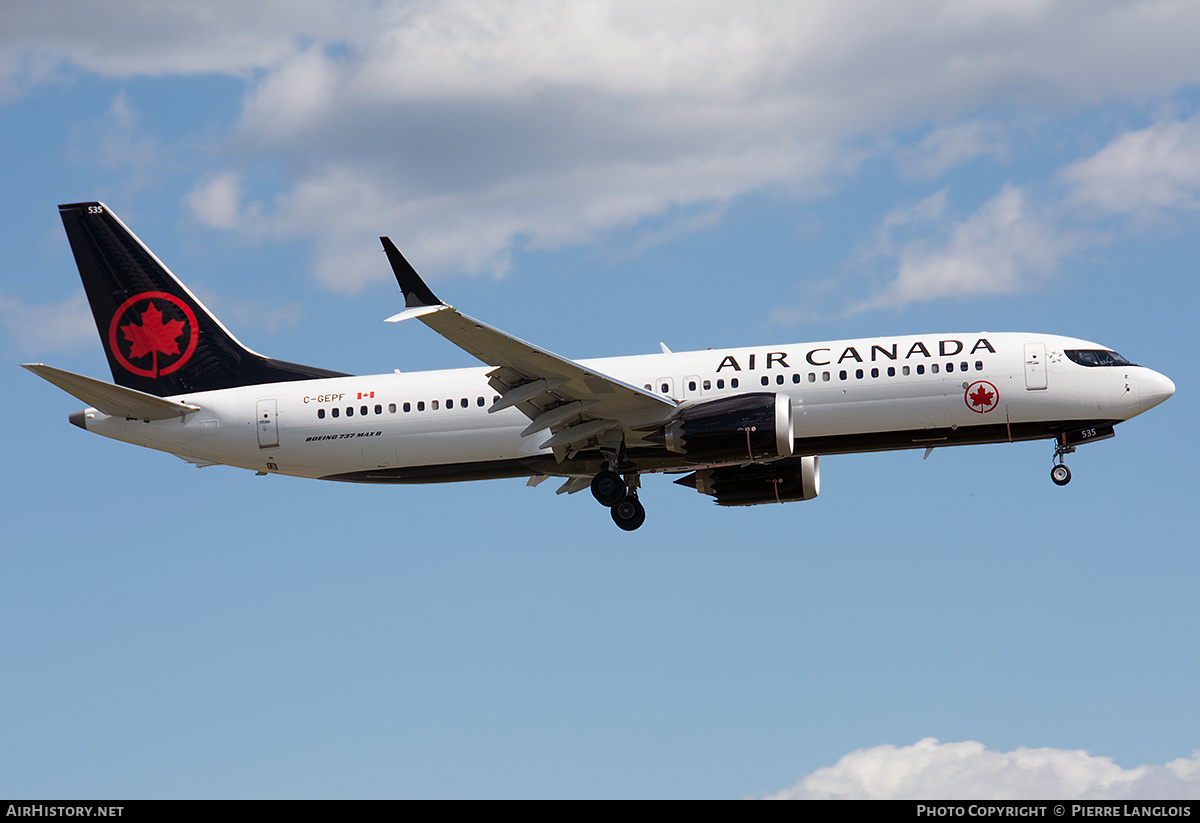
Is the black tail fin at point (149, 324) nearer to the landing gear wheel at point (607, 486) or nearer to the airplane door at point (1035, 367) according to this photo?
the landing gear wheel at point (607, 486)

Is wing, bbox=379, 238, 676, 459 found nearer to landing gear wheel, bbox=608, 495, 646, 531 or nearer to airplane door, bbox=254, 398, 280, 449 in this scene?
landing gear wheel, bbox=608, 495, 646, 531

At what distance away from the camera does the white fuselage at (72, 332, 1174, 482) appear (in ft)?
122

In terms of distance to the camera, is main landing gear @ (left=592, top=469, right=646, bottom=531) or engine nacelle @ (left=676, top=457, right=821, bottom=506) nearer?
main landing gear @ (left=592, top=469, right=646, bottom=531)

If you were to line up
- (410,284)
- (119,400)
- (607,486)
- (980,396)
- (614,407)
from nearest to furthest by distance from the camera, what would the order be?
1. (410,284)
2. (980,396)
3. (614,407)
4. (607,486)
5. (119,400)

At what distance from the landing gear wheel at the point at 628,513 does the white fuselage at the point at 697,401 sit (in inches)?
51.4

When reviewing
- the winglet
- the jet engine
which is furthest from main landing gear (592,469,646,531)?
the winglet

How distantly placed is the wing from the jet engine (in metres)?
1.10

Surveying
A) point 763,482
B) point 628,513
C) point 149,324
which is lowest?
point 628,513

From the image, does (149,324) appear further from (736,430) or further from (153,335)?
(736,430)

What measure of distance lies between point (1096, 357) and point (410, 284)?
66.5ft

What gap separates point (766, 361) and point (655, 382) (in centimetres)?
339

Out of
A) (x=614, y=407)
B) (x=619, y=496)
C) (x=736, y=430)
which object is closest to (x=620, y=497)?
(x=619, y=496)

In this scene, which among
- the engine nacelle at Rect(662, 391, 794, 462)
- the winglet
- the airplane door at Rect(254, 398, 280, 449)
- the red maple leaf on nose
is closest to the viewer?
the winglet

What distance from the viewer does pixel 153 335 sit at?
44.1 m
